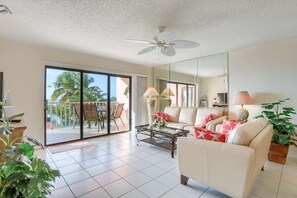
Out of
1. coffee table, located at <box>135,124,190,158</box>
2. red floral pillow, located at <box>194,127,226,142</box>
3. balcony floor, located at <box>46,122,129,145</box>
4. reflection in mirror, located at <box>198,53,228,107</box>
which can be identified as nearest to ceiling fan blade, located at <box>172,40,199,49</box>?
red floral pillow, located at <box>194,127,226,142</box>

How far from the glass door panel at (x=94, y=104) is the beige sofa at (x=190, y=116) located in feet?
6.69

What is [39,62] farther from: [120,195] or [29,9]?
[120,195]

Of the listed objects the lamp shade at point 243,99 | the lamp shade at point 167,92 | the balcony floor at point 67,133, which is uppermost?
the lamp shade at point 167,92

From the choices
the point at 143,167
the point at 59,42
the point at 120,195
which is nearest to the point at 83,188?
the point at 120,195

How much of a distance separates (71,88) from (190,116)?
335cm

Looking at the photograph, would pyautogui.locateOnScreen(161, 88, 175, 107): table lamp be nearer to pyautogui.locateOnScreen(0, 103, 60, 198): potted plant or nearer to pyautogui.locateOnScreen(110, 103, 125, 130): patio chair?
pyautogui.locateOnScreen(110, 103, 125, 130): patio chair

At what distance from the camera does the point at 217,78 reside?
14.0 ft

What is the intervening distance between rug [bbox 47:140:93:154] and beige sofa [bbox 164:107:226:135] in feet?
7.27

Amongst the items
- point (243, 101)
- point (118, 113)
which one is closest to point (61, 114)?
point (118, 113)

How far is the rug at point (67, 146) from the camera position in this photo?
3418 millimetres

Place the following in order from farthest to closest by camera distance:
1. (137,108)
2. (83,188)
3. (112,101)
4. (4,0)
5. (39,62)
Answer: (137,108)
(112,101)
(39,62)
(83,188)
(4,0)

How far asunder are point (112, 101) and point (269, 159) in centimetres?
410

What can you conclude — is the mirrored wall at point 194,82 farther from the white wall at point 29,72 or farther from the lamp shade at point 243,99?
the white wall at point 29,72

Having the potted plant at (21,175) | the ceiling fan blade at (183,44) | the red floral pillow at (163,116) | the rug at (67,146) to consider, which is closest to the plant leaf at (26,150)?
the potted plant at (21,175)
